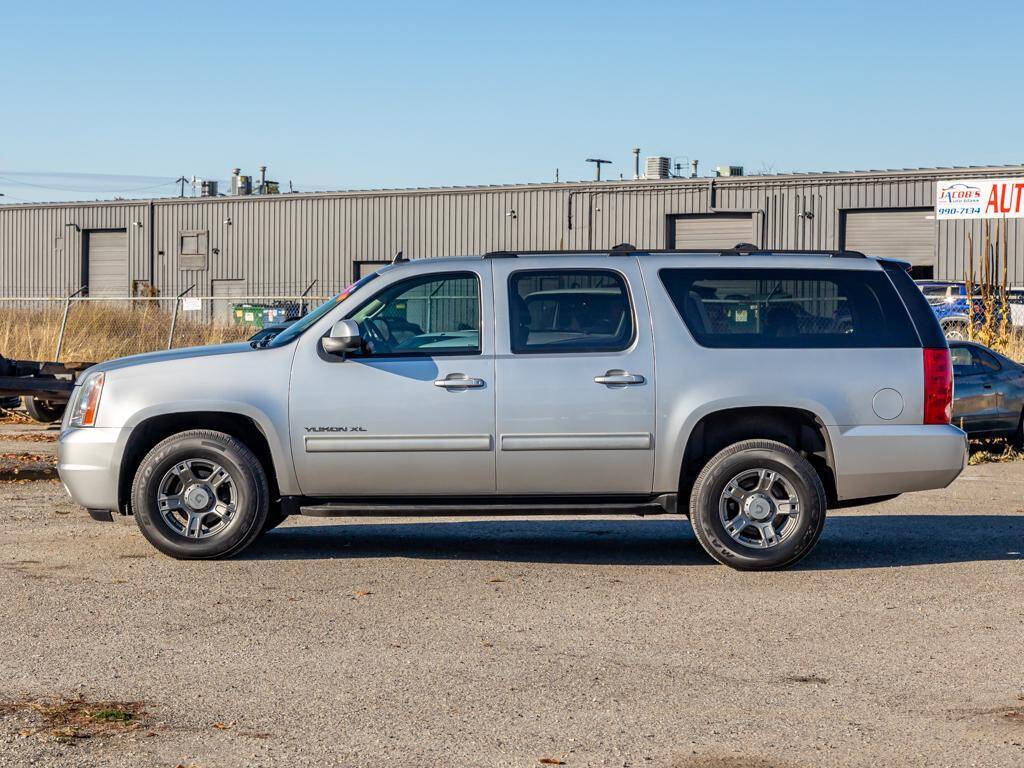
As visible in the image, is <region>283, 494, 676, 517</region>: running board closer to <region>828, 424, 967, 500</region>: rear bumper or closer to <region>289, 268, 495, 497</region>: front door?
<region>289, 268, 495, 497</region>: front door

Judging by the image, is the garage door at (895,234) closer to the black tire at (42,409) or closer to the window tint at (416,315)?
the black tire at (42,409)

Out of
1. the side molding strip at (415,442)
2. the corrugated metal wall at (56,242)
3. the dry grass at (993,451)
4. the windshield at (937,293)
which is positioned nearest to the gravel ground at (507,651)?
the side molding strip at (415,442)

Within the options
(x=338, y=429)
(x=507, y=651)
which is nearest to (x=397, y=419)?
(x=338, y=429)

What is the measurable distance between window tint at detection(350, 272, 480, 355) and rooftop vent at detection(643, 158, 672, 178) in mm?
46032

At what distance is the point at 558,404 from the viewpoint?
826cm

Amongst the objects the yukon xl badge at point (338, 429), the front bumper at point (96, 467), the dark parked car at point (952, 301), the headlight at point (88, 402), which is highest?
the dark parked car at point (952, 301)

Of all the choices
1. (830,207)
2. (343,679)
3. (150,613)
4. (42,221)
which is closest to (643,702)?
(343,679)

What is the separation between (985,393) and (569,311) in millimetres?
9066

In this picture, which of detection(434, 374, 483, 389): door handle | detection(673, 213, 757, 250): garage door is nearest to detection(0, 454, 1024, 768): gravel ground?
detection(434, 374, 483, 389): door handle

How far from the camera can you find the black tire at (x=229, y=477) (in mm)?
8352

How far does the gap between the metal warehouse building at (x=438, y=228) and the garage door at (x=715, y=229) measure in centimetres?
5

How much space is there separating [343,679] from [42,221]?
187 feet

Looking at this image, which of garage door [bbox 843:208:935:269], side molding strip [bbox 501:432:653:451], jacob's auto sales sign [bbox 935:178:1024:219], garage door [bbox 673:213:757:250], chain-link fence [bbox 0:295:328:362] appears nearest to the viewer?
side molding strip [bbox 501:432:653:451]

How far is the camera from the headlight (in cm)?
852
